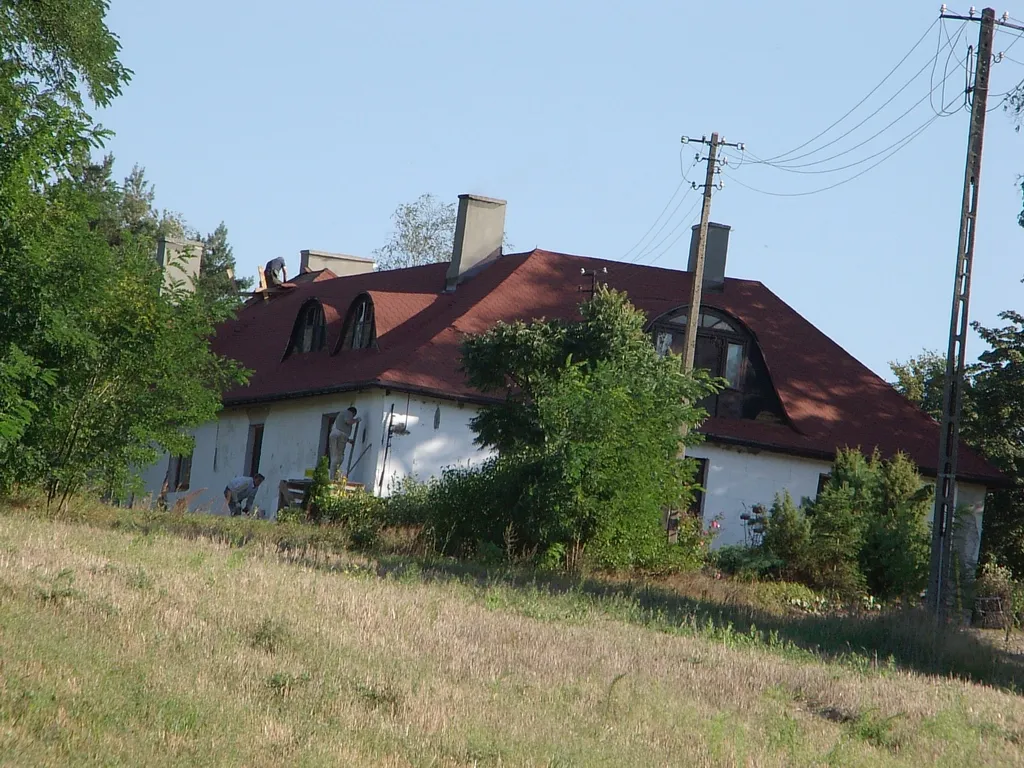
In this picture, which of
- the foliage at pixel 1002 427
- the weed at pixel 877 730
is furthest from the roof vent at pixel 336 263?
the weed at pixel 877 730

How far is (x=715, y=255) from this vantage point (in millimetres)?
37500

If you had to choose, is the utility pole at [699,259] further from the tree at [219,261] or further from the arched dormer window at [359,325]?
the tree at [219,261]

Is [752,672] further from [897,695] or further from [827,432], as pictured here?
[827,432]

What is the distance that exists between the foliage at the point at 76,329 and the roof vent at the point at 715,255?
17.9 meters

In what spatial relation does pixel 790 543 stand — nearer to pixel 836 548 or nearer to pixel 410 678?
pixel 836 548

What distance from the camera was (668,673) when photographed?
11742 millimetres

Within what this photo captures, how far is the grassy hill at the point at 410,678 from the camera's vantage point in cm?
815

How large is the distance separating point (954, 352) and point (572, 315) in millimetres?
13565

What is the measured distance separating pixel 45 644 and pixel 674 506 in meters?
15.1

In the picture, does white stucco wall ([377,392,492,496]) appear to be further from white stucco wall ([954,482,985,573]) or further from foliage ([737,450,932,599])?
white stucco wall ([954,482,985,573])

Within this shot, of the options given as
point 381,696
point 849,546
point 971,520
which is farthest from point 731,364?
point 381,696

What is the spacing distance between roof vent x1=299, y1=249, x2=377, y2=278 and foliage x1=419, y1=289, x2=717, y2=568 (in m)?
24.7

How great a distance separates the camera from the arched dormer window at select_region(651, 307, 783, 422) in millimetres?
33844

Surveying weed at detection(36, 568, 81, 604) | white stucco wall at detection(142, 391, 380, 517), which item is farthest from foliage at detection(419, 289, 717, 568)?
weed at detection(36, 568, 81, 604)
